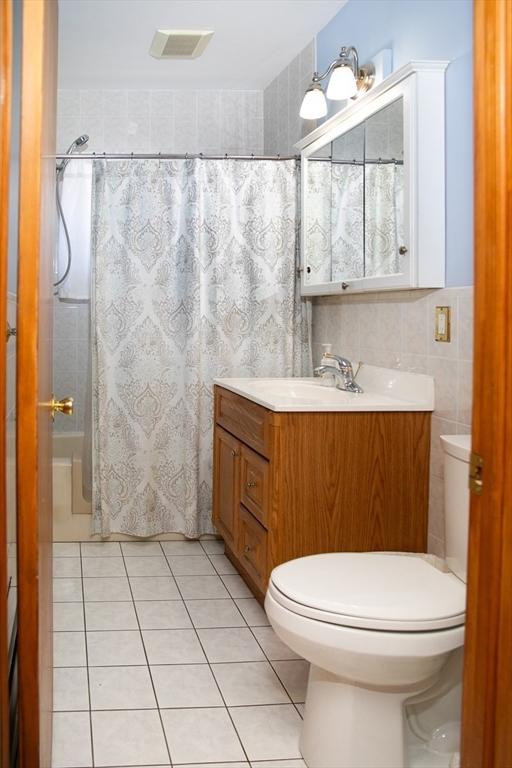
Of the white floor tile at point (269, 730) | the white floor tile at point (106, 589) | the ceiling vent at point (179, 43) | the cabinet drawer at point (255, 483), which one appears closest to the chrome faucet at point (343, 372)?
the cabinet drawer at point (255, 483)

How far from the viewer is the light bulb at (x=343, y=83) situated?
2.98m

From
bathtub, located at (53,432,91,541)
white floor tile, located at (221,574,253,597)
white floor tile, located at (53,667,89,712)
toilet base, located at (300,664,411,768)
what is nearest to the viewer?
toilet base, located at (300,664,411,768)

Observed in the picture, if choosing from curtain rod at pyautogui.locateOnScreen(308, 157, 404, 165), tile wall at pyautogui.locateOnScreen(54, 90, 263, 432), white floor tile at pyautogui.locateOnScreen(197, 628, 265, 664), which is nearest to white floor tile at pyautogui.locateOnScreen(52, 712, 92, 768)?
white floor tile at pyautogui.locateOnScreen(197, 628, 265, 664)

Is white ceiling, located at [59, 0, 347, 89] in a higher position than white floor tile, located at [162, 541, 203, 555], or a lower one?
higher

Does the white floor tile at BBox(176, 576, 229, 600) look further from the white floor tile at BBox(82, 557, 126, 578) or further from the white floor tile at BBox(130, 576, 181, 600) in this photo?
the white floor tile at BBox(82, 557, 126, 578)

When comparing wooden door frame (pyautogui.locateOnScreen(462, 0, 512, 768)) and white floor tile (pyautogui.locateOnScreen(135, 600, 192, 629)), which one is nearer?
wooden door frame (pyautogui.locateOnScreen(462, 0, 512, 768))

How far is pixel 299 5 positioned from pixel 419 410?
1.89 m

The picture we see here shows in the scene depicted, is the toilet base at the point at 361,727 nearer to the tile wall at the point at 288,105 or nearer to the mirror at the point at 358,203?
the mirror at the point at 358,203

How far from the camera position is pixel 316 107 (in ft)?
10.5

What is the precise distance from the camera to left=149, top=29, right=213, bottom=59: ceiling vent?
3807mm

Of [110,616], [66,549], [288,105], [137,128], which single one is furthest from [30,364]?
[137,128]

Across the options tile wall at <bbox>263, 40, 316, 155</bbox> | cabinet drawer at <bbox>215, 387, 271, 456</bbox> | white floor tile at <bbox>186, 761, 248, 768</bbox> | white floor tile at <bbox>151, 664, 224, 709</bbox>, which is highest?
tile wall at <bbox>263, 40, 316, 155</bbox>

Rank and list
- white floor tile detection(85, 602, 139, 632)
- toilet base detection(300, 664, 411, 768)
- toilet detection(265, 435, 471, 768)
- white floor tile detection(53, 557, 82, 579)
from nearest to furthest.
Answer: toilet detection(265, 435, 471, 768) < toilet base detection(300, 664, 411, 768) < white floor tile detection(85, 602, 139, 632) < white floor tile detection(53, 557, 82, 579)

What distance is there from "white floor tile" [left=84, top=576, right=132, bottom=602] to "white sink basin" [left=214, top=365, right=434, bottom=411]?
35.2 inches
